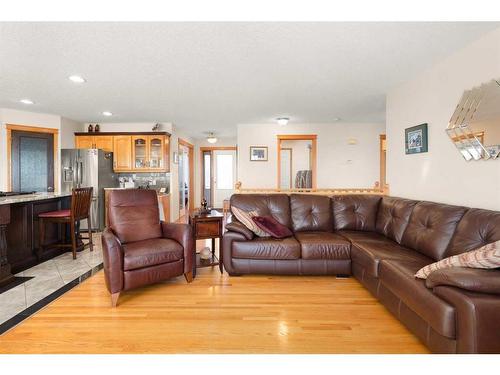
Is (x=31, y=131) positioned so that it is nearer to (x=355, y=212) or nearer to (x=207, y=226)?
(x=207, y=226)

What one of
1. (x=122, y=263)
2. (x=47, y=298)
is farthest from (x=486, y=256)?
(x=47, y=298)

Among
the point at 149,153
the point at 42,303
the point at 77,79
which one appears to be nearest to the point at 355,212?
the point at 42,303

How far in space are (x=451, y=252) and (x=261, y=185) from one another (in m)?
4.77

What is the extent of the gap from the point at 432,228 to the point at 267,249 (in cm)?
154

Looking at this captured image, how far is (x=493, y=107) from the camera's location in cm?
223

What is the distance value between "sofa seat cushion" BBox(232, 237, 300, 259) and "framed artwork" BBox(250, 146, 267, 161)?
383 cm

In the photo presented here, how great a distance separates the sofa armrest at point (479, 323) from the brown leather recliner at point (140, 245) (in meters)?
→ 2.22

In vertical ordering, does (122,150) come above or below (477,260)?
above

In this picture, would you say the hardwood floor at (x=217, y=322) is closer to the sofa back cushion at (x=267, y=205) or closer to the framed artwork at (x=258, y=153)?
the sofa back cushion at (x=267, y=205)

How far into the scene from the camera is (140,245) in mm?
2646

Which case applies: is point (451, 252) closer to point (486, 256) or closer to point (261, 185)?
point (486, 256)

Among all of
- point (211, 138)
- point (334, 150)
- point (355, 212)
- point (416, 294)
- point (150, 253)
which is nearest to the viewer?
point (416, 294)

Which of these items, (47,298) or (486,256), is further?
(47,298)

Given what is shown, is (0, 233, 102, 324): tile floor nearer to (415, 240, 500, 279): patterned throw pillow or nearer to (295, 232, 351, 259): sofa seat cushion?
(295, 232, 351, 259): sofa seat cushion
